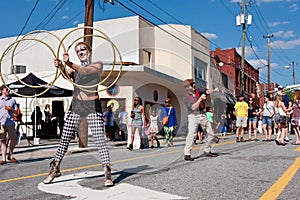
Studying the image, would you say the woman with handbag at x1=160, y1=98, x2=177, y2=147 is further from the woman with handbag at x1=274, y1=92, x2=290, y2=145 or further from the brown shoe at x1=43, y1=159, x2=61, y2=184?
the brown shoe at x1=43, y1=159, x2=61, y2=184

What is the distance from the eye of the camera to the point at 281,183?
195 inches

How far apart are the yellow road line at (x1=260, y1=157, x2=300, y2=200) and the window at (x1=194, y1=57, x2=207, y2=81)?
18.4 meters

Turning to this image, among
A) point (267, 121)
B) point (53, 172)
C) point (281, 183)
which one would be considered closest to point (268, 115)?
point (267, 121)

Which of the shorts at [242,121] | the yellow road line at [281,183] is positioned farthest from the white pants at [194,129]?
the shorts at [242,121]

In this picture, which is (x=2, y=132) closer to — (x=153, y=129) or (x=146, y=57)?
(x=153, y=129)

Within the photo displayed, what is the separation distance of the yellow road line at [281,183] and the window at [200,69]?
18369mm

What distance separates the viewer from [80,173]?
19.3ft

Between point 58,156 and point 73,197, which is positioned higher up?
point 58,156

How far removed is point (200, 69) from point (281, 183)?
859 inches

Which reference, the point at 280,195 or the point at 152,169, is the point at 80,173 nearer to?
the point at 152,169

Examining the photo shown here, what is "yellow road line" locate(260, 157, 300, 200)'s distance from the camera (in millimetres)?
4254

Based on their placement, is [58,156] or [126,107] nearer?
[58,156]

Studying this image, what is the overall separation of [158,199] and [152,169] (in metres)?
2.06

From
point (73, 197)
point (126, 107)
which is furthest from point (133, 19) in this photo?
point (73, 197)
